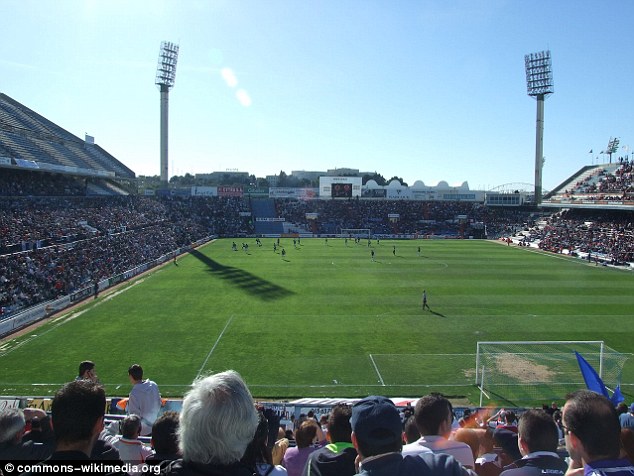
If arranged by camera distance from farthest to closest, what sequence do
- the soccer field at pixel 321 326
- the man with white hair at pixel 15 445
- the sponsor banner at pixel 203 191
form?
1. the sponsor banner at pixel 203 191
2. the soccer field at pixel 321 326
3. the man with white hair at pixel 15 445

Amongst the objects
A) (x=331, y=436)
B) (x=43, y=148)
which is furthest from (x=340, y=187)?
(x=331, y=436)

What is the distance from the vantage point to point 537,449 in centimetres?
402

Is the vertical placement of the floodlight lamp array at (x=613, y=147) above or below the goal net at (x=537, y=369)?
above

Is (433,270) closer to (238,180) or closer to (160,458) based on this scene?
(160,458)

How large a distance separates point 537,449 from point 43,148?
65270mm

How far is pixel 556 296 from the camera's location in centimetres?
3141

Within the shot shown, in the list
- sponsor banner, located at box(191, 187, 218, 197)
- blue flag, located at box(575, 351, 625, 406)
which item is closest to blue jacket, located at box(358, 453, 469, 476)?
blue flag, located at box(575, 351, 625, 406)

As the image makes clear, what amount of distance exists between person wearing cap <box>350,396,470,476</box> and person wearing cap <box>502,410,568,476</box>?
3.51ft

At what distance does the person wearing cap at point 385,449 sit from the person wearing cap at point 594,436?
2.81ft

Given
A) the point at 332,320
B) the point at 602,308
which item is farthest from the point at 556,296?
the point at 332,320

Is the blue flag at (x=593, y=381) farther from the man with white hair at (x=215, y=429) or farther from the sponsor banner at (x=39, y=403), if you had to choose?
the sponsor banner at (x=39, y=403)

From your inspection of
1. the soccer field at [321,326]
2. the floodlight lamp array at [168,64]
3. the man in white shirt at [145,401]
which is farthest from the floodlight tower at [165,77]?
the man in white shirt at [145,401]

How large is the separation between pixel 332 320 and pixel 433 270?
19.2 metres

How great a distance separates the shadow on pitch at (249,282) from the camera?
32.0m
